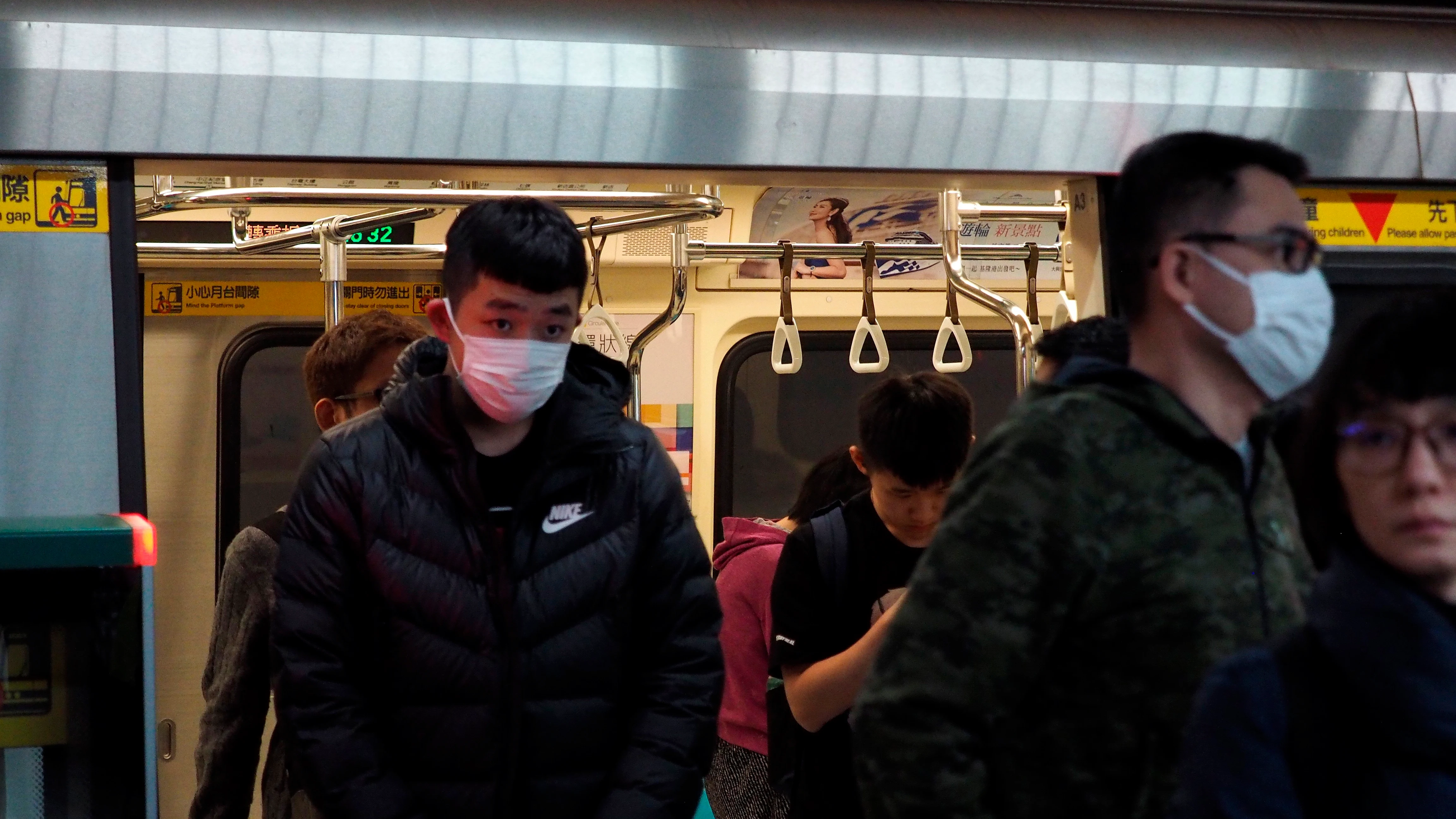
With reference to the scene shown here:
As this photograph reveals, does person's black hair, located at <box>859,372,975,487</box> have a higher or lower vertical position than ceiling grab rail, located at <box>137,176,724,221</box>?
lower

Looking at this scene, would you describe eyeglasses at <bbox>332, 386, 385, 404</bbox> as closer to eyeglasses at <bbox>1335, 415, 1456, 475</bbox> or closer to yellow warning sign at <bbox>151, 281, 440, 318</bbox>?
eyeglasses at <bbox>1335, 415, 1456, 475</bbox>

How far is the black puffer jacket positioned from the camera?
2.07 metres

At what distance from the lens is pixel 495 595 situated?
208 cm

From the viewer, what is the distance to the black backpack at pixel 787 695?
2.76 m

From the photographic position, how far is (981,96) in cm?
287

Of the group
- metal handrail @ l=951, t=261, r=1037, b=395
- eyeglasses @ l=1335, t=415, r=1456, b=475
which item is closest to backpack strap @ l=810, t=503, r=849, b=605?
metal handrail @ l=951, t=261, r=1037, b=395

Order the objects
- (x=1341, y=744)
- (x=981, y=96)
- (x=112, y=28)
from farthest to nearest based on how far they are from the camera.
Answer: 1. (x=981, y=96)
2. (x=112, y=28)
3. (x=1341, y=744)

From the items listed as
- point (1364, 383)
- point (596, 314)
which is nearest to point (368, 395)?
point (596, 314)

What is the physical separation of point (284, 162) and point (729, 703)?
157cm

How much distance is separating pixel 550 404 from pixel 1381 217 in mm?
1872

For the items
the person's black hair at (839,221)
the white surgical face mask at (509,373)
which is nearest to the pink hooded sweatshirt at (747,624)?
the white surgical face mask at (509,373)

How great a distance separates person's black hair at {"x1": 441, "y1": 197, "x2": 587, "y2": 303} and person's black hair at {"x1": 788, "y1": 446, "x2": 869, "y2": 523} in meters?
1.53

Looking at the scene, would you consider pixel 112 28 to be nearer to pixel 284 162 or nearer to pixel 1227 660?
pixel 284 162

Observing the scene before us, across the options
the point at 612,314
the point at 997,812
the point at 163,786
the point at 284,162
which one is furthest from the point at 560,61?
the point at 163,786
